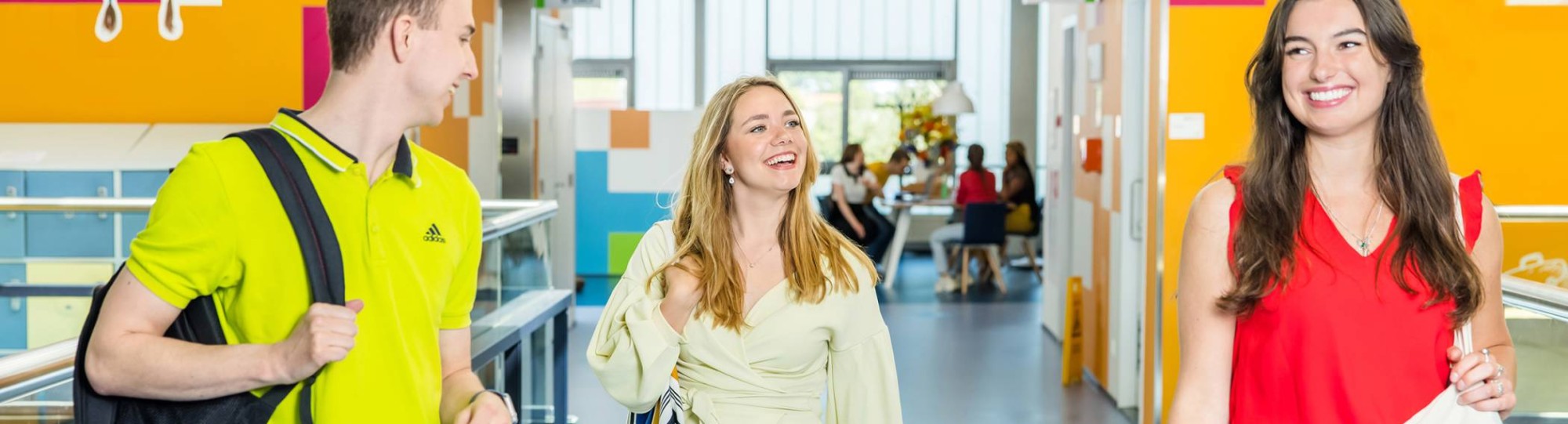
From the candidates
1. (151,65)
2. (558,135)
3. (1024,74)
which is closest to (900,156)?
(1024,74)

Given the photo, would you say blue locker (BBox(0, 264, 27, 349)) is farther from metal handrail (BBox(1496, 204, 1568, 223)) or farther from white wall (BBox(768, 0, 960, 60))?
white wall (BBox(768, 0, 960, 60))

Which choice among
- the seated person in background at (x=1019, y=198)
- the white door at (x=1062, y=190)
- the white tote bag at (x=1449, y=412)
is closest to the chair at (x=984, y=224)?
the seated person in background at (x=1019, y=198)

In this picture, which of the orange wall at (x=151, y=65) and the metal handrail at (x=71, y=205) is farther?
the orange wall at (x=151, y=65)

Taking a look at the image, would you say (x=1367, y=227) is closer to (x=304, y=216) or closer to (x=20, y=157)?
(x=304, y=216)

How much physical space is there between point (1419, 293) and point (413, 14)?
126cm

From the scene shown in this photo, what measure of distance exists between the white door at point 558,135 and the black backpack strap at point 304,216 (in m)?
6.40

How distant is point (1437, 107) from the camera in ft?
18.0

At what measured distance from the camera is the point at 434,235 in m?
1.53

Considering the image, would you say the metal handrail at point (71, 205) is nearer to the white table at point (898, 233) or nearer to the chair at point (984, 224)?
the chair at point (984, 224)

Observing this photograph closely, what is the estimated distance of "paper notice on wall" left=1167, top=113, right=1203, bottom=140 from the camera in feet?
18.1

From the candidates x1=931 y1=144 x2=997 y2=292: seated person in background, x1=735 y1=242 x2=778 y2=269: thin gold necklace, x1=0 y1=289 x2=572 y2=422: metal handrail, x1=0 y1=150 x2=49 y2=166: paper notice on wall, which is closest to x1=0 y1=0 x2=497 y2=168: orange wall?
x1=0 y1=150 x2=49 y2=166: paper notice on wall

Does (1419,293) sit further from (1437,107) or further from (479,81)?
(479,81)

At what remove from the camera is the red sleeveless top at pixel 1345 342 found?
1.72 meters

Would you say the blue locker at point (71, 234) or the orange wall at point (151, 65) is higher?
the orange wall at point (151, 65)
